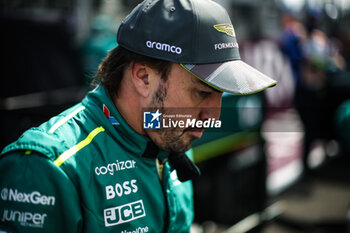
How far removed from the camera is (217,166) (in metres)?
3.76

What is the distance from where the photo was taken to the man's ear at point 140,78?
135cm

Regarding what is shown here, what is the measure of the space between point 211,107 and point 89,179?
435 millimetres

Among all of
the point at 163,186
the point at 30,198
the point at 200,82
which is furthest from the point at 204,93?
the point at 30,198

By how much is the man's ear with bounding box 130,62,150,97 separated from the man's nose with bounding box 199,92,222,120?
0.19 metres

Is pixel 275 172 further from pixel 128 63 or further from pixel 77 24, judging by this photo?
pixel 128 63

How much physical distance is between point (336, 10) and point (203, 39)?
6231mm

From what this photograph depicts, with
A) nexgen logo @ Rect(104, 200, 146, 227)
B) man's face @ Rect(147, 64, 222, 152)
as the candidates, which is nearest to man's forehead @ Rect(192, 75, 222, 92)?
man's face @ Rect(147, 64, 222, 152)

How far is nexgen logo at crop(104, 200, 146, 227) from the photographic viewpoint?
1256 mm

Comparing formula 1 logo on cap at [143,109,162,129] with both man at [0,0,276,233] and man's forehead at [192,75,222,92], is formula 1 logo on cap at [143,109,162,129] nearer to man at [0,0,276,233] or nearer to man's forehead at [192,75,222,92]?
man at [0,0,276,233]

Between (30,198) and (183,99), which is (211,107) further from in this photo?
(30,198)

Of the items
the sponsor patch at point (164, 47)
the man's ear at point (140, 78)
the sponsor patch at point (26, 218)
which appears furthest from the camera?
the man's ear at point (140, 78)

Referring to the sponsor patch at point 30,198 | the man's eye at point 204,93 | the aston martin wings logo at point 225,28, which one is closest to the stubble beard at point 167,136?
the man's eye at point 204,93

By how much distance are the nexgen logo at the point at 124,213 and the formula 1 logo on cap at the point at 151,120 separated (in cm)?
24

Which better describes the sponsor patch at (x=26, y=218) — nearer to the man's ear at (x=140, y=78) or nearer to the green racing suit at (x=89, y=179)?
the green racing suit at (x=89, y=179)
